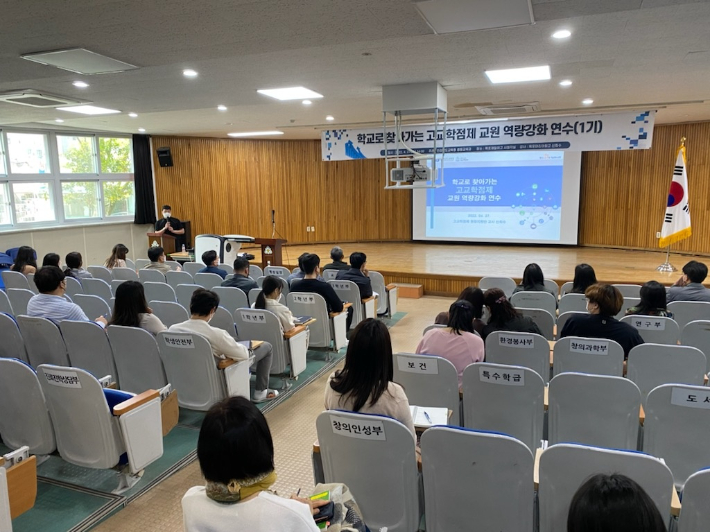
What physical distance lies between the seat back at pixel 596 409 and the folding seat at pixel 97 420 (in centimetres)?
238

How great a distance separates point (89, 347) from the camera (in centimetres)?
407

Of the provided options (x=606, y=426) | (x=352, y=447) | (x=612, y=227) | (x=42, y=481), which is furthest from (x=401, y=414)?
(x=612, y=227)

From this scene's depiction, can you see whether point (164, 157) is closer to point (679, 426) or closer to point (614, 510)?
point (679, 426)

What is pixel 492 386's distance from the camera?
2.91 metres

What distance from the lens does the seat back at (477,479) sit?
6.38ft

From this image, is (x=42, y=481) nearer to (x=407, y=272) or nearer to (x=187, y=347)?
(x=187, y=347)

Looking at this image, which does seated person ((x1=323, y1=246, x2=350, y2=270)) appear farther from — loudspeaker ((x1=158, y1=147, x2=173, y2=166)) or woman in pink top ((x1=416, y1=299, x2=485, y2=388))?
loudspeaker ((x1=158, y1=147, x2=173, y2=166))

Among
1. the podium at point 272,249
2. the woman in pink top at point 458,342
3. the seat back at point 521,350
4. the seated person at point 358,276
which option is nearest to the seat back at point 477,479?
the woman in pink top at point 458,342

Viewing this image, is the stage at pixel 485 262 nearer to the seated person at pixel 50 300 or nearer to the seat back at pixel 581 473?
the seated person at pixel 50 300

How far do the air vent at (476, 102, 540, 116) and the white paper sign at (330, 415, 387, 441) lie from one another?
7174mm

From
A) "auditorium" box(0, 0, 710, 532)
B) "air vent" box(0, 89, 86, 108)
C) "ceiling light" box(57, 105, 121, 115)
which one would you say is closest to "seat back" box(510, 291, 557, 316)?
"auditorium" box(0, 0, 710, 532)

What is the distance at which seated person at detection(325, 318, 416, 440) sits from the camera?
2.36 metres

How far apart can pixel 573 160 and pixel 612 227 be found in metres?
2.01

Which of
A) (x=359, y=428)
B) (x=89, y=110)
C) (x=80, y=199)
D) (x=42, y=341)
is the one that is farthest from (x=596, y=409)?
(x=80, y=199)
